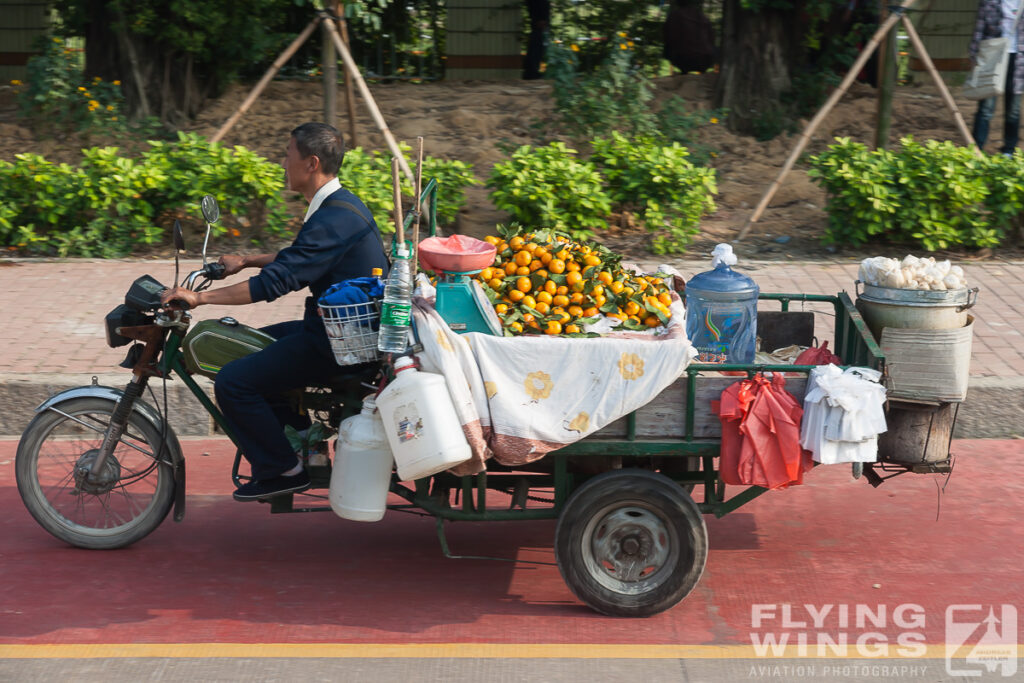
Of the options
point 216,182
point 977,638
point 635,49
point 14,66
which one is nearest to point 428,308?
point 977,638

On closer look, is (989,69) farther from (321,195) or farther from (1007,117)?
(321,195)

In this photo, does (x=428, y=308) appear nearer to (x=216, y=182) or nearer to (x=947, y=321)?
(x=947, y=321)

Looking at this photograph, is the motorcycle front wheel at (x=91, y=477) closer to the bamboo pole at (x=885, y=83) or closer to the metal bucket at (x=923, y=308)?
the metal bucket at (x=923, y=308)

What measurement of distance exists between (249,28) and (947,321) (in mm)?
9224

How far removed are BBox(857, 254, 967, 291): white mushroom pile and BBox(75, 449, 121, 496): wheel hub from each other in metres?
3.08

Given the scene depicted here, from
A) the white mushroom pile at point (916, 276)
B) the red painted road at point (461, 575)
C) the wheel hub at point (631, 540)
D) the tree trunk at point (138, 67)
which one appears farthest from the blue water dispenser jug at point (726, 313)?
the tree trunk at point (138, 67)

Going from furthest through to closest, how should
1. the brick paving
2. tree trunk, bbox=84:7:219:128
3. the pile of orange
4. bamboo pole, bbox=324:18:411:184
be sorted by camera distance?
tree trunk, bbox=84:7:219:128 → bamboo pole, bbox=324:18:411:184 → the brick paving → the pile of orange

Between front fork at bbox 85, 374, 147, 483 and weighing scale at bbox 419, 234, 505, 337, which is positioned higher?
weighing scale at bbox 419, 234, 505, 337

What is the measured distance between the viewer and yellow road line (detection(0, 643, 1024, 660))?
395 cm

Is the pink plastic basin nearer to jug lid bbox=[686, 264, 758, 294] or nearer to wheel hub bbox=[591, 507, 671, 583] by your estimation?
jug lid bbox=[686, 264, 758, 294]

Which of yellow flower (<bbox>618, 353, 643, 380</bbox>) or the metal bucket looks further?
the metal bucket

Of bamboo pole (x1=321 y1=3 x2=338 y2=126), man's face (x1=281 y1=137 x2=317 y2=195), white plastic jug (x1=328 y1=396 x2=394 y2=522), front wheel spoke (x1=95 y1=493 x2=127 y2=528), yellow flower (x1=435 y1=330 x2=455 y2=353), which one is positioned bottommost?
front wheel spoke (x1=95 y1=493 x2=127 y2=528)

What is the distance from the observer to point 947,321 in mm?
4230

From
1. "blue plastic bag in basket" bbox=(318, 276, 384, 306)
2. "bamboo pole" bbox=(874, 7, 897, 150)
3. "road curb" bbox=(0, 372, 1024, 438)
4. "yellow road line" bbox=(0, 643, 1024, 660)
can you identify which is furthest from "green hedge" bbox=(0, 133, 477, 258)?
"yellow road line" bbox=(0, 643, 1024, 660)
